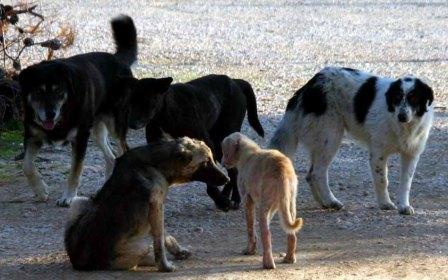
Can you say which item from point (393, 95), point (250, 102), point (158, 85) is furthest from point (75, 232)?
point (393, 95)

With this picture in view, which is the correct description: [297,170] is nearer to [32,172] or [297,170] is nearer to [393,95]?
[393,95]

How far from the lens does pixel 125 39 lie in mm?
11703

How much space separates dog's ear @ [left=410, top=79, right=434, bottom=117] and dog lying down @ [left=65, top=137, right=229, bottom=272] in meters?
3.07

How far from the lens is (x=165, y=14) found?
26781 mm

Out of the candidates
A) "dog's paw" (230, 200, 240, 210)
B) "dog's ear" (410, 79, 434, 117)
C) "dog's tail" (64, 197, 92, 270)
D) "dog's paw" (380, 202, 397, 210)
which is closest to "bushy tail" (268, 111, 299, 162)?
"dog's paw" (230, 200, 240, 210)

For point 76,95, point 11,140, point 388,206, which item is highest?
point 76,95

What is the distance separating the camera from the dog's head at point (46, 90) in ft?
32.6

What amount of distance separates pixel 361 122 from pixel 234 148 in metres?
2.68

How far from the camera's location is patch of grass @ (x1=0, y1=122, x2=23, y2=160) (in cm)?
1264

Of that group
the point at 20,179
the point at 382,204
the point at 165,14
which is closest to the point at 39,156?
the point at 20,179

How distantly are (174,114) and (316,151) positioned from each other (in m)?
1.58

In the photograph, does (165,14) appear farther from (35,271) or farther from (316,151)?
(35,271)

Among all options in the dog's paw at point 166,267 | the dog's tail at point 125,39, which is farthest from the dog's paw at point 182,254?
the dog's tail at point 125,39

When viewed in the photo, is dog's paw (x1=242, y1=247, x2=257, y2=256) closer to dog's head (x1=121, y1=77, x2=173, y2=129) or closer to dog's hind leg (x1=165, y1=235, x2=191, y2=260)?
dog's hind leg (x1=165, y1=235, x2=191, y2=260)
